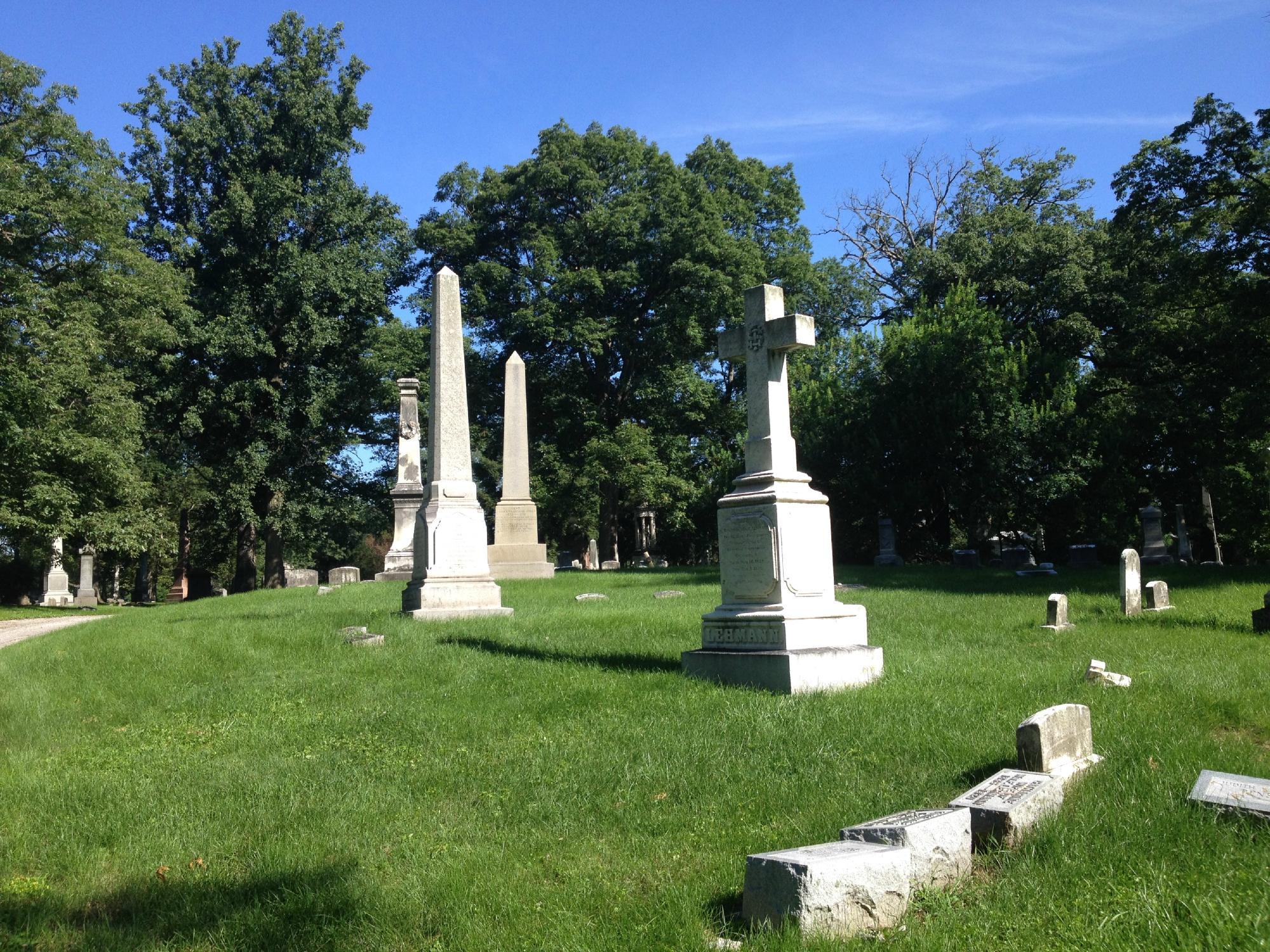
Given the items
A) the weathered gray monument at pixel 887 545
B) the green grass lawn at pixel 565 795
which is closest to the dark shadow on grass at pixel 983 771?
the green grass lawn at pixel 565 795

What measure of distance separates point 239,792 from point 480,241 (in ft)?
114

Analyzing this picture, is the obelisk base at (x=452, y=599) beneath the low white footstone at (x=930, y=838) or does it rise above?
above

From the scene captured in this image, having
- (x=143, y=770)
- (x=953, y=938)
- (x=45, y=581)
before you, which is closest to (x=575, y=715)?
(x=143, y=770)

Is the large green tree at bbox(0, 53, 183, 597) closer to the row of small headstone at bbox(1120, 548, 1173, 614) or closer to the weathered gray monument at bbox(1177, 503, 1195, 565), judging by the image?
the row of small headstone at bbox(1120, 548, 1173, 614)

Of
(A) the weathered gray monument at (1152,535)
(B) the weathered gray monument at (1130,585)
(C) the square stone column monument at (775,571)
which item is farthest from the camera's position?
(A) the weathered gray monument at (1152,535)

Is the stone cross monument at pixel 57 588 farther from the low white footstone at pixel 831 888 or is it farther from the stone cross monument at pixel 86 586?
the low white footstone at pixel 831 888

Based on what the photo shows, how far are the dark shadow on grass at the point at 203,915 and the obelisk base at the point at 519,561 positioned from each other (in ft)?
63.4

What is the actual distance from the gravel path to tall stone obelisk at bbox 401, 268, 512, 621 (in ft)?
21.2

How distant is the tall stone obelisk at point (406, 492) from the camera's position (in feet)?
78.8

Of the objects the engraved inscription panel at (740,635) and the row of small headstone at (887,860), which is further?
the engraved inscription panel at (740,635)

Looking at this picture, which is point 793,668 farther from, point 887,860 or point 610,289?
point 610,289

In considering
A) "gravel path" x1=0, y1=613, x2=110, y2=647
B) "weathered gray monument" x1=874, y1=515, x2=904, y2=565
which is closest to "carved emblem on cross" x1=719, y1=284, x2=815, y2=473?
"gravel path" x1=0, y1=613, x2=110, y2=647

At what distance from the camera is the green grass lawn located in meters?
3.55

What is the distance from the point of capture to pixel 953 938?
128 inches
